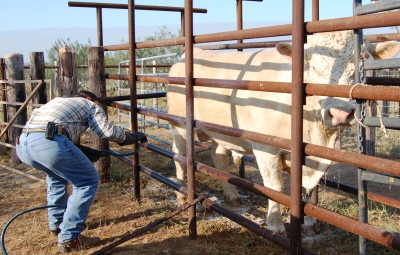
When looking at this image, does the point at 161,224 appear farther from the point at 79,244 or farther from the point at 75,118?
the point at 75,118

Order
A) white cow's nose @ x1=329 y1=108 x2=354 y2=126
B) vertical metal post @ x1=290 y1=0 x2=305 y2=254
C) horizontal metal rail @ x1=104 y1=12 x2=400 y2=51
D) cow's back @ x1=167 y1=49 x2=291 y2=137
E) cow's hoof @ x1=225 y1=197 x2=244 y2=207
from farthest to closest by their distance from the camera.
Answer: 1. cow's hoof @ x1=225 y1=197 x2=244 y2=207
2. cow's back @ x1=167 y1=49 x2=291 y2=137
3. white cow's nose @ x1=329 y1=108 x2=354 y2=126
4. vertical metal post @ x1=290 y1=0 x2=305 y2=254
5. horizontal metal rail @ x1=104 y1=12 x2=400 y2=51

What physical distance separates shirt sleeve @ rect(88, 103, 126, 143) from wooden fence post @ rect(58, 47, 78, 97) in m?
1.99

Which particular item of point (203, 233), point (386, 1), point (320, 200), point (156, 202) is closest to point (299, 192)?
point (386, 1)

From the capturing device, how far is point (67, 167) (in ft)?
12.5

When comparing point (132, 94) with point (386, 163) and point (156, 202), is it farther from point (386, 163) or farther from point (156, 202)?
point (386, 163)

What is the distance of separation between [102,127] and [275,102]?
153cm

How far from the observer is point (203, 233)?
433cm

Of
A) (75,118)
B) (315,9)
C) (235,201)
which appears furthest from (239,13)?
(75,118)

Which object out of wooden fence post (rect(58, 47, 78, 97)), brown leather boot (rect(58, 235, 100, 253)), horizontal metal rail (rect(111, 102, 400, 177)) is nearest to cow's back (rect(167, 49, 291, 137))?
horizontal metal rail (rect(111, 102, 400, 177))

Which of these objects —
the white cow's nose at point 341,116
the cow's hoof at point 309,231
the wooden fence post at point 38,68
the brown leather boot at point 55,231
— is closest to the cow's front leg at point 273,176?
the cow's hoof at point 309,231

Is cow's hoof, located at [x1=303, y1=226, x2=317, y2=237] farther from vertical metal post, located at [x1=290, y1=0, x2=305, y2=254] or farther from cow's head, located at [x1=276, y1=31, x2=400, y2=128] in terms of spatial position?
vertical metal post, located at [x1=290, y1=0, x2=305, y2=254]

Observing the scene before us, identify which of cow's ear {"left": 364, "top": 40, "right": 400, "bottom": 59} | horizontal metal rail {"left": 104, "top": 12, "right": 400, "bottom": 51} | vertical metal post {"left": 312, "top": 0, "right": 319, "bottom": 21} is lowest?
cow's ear {"left": 364, "top": 40, "right": 400, "bottom": 59}

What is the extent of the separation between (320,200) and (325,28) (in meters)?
3.14

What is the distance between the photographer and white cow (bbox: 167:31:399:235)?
3.28m
